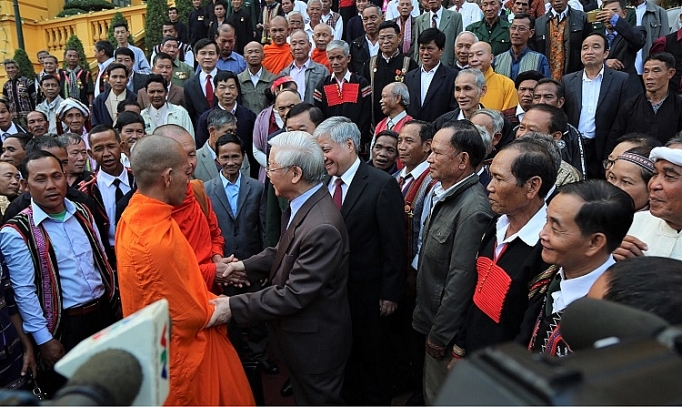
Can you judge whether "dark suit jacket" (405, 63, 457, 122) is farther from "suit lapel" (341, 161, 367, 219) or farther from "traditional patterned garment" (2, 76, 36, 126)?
"traditional patterned garment" (2, 76, 36, 126)

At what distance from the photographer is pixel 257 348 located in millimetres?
4691

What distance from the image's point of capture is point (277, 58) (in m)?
7.90

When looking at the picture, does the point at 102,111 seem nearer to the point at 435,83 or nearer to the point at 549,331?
the point at 435,83

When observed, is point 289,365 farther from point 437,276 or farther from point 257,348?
point 257,348

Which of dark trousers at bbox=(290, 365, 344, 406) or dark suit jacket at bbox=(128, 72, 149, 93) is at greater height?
dark suit jacket at bbox=(128, 72, 149, 93)

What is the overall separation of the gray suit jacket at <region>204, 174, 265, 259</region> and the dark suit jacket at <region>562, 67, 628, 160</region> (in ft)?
11.5

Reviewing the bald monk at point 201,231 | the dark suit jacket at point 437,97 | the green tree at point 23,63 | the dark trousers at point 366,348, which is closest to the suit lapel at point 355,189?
the dark trousers at point 366,348

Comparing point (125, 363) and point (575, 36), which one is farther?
point (575, 36)

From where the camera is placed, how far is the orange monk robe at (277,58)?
784 cm

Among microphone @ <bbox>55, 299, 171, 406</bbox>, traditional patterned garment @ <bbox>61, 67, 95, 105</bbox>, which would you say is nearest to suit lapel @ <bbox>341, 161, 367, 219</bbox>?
microphone @ <bbox>55, 299, 171, 406</bbox>

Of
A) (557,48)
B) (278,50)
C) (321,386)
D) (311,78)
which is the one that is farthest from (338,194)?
(278,50)

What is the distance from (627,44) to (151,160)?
5.86 meters

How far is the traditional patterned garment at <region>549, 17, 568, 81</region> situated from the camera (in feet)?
21.2

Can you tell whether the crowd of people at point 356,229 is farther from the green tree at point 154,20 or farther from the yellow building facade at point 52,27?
the yellow building facade at point 52,27
